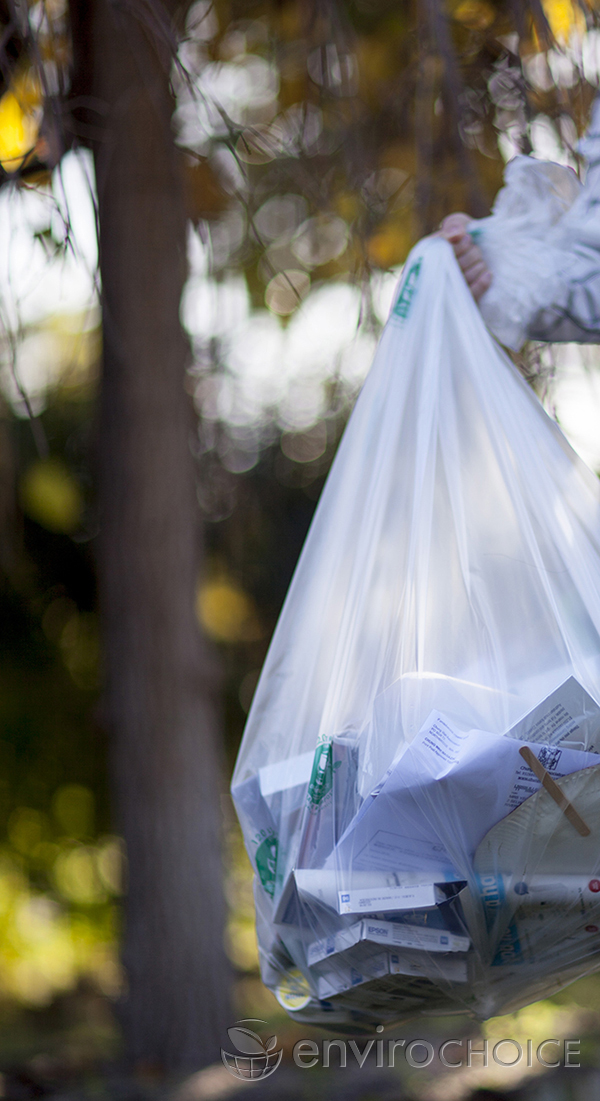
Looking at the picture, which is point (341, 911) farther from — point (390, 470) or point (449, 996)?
point (390, 470)

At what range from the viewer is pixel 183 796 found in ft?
8.08

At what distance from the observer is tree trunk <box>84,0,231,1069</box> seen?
7.85 feet

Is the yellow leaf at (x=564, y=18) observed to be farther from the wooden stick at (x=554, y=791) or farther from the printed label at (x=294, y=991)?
the printed label at (x=294, y=991)

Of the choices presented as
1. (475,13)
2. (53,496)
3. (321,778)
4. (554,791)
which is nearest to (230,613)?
(53,496)

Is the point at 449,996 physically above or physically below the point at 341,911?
below

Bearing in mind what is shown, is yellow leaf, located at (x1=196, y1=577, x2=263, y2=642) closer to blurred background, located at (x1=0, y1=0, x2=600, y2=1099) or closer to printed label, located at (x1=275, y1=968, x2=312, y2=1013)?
blurred background, located at (x1=0, y1=0, x2=600, y2=1099)

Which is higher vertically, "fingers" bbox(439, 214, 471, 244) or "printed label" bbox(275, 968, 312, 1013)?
"fingers" bbox(439, 214, 471, 244)

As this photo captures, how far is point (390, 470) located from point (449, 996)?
640mm

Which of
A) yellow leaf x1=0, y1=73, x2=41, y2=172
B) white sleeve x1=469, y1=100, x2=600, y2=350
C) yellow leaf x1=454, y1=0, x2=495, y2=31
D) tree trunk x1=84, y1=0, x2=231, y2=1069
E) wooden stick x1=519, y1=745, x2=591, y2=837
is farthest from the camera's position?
tree trunk x1=84, y1=0, x2=231, y2=1069

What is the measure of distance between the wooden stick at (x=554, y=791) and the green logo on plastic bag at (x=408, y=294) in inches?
25.4

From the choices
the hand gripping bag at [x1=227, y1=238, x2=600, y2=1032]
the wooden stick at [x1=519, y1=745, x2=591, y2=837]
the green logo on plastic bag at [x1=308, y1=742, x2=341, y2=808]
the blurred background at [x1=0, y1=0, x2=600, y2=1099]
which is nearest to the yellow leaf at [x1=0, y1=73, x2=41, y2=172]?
the blurred background at [x1=0, y1=0, x2=600, y2=1099]


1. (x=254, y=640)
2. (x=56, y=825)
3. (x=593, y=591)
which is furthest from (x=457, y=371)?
(x=56, y=825)

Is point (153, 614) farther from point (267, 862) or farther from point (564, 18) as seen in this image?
point (564, 18)

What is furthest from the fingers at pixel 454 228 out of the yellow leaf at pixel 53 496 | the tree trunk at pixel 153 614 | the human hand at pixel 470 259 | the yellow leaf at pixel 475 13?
the yellow leaf at pixel 53 496
